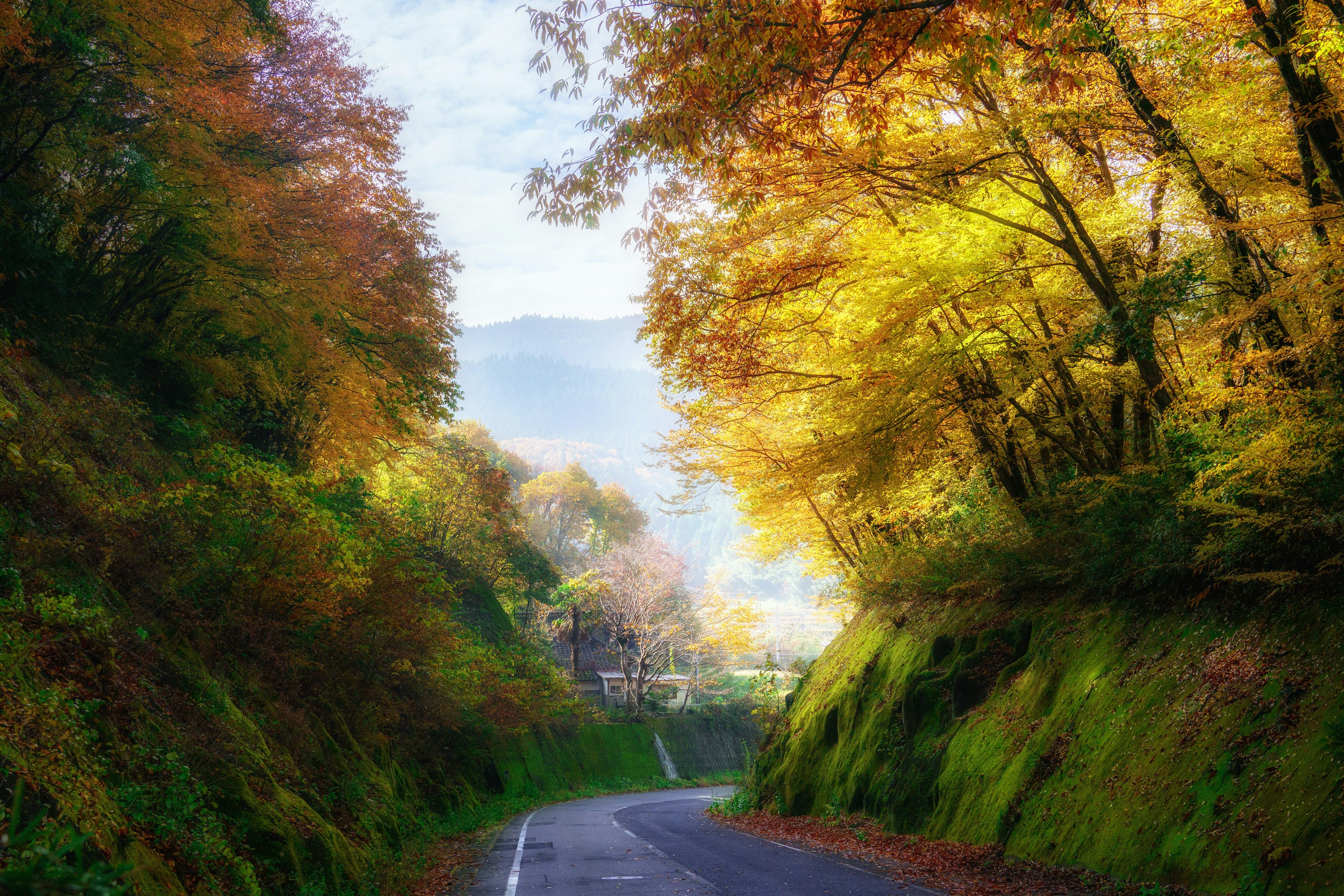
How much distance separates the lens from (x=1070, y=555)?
33.6ft

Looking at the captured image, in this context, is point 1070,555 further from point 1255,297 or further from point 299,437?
point 299,437

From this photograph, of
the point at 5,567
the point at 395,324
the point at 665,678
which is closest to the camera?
the point at 5,567

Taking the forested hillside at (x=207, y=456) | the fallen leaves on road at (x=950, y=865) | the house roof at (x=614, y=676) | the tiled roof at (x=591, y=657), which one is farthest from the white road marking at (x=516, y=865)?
the tiled roof at (x=591, y=657)

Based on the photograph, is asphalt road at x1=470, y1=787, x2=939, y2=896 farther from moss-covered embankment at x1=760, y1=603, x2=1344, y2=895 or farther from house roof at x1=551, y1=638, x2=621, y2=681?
house roof at x1=551, y1=638, x2=621, y2=681

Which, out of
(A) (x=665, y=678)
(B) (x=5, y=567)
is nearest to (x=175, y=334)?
(B) (x=5, y=567)

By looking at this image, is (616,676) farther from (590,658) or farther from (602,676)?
(590,658)

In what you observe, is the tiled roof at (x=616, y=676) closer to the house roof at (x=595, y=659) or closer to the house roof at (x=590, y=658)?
the house roof at (x=595, y=659)

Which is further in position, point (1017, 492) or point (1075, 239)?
point (1017, 492)

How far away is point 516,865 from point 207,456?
707 centimetres

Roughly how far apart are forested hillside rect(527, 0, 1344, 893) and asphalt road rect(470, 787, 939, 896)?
1.91 metres

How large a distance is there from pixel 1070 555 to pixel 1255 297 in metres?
4.42

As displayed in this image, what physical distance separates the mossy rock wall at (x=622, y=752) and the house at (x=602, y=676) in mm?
2905

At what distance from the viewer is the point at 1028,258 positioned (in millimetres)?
9391

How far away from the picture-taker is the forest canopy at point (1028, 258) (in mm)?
5371
